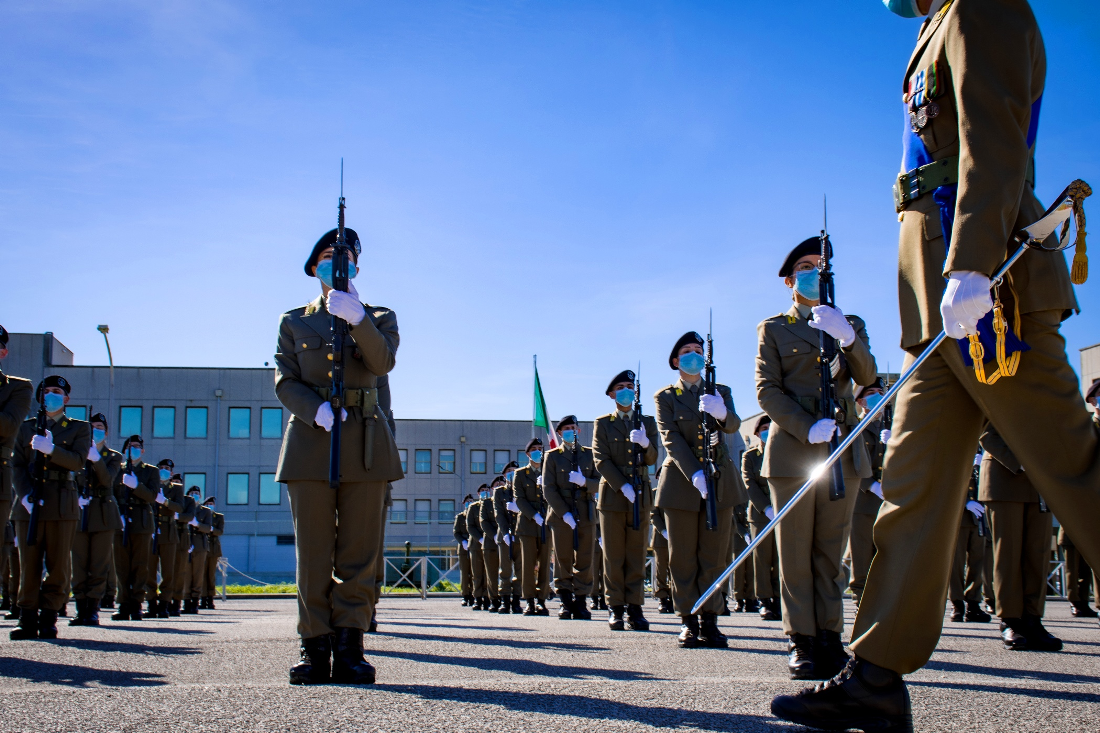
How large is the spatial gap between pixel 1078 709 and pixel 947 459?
4.62 ft

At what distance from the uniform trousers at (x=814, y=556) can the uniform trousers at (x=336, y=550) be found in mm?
2226

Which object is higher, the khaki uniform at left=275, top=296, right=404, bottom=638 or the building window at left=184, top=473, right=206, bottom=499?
the building window at left=184, top=473, right=206, bottom=499

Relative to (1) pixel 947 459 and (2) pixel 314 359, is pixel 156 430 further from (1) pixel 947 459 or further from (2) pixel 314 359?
(1) pixel 947 459

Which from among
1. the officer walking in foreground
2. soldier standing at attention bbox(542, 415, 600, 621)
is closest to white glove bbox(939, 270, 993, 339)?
the officer walking in foreground

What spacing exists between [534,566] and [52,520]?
318 inches

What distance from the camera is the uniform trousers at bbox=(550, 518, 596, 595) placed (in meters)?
13.1

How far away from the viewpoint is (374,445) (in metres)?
5.36

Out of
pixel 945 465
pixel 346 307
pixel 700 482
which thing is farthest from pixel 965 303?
pixel 700 482

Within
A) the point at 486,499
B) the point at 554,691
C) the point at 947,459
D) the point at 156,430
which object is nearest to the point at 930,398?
the point at 947,459

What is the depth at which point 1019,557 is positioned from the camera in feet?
25.3

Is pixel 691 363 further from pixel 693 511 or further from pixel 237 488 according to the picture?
pixel 237 488

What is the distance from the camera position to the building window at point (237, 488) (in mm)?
46250

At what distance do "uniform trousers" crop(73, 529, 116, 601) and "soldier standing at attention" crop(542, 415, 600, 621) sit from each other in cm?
531

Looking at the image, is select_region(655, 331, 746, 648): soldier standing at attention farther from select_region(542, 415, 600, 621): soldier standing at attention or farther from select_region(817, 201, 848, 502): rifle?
select_region(542, 415, 600, 621): soldier standing at attention
